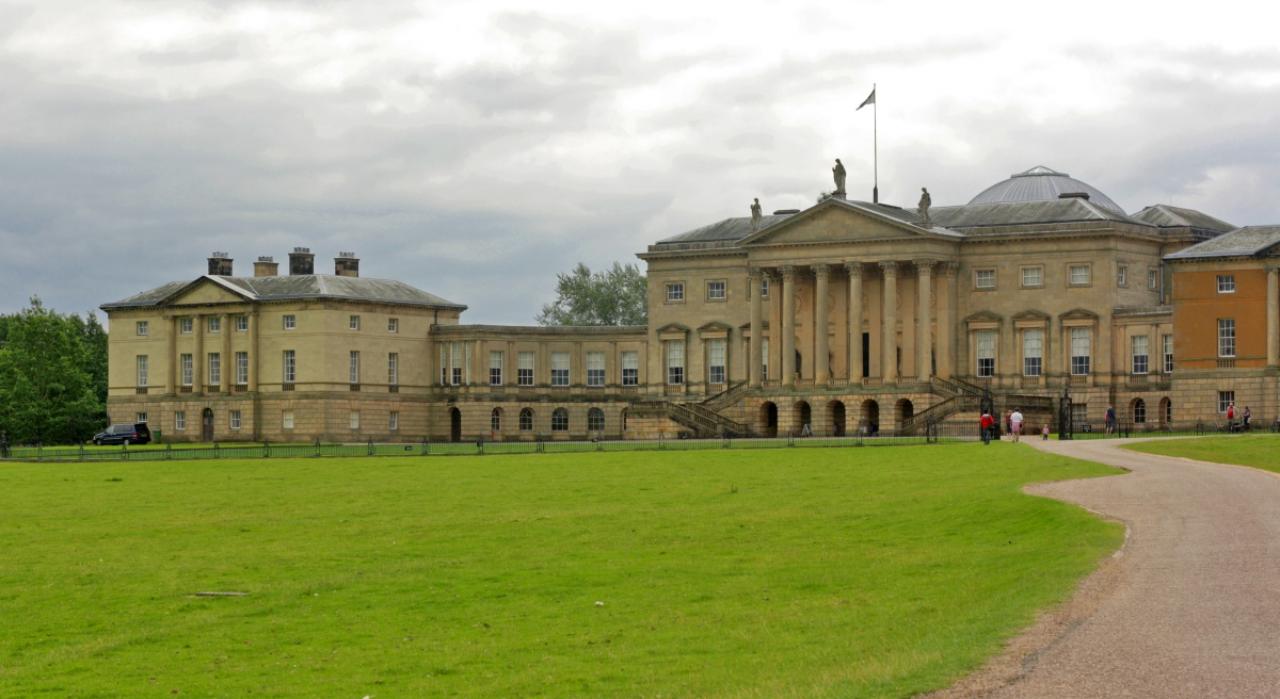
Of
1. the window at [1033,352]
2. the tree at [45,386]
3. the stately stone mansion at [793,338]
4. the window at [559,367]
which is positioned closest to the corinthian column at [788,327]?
the stately stone mansion at [793,338]

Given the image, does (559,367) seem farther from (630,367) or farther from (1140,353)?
(1140,353)

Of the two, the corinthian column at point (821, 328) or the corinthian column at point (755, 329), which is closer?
the corinthian column at point (821, 328)

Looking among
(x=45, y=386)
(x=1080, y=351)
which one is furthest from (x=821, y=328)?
(x=45, y=386)

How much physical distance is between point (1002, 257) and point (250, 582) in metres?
80.7

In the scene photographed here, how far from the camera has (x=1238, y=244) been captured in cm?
9912

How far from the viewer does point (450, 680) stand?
1038 inches

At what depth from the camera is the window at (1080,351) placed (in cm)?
10894

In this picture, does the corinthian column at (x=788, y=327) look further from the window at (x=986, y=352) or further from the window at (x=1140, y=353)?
the window at (x=1140, y=353)

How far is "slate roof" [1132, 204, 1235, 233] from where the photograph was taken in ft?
371

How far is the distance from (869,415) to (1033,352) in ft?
32.3

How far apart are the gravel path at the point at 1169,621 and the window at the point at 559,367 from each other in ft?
292

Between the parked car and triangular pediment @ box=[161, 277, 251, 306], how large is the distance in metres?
8.66

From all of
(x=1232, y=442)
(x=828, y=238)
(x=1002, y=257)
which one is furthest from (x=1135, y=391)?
(x=1232, y=442)

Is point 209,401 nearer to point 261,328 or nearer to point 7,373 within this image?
point 261,328
